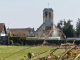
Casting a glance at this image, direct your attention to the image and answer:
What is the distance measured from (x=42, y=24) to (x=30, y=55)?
40645 mm

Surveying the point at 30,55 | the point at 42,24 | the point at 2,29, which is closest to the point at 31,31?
the point at 42,24

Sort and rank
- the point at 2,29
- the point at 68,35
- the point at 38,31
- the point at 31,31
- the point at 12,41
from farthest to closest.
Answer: the point at 31,31 → the point at 68,35 → the point at 38,31 → the point at 2,29 → the point at 12,41

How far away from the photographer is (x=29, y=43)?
2727 cm

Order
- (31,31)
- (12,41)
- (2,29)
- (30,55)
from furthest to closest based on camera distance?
1. (31,31)
2. (2,29)
3. (12,41)
4. (30,55)

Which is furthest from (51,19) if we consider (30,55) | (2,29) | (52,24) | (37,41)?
(30,55)

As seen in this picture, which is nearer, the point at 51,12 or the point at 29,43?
the point at 29,43

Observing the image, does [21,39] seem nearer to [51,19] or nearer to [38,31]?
[38,31]

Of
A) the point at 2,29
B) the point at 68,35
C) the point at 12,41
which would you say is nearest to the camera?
the point at 12,41

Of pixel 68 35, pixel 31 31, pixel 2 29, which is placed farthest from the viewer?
pixel 31 31

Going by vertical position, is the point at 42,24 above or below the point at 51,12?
below

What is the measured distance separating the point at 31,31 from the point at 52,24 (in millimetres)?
14497

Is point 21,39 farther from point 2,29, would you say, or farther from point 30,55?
point 30,55

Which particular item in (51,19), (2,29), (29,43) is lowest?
(29,43)

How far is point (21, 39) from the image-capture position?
27094mm
